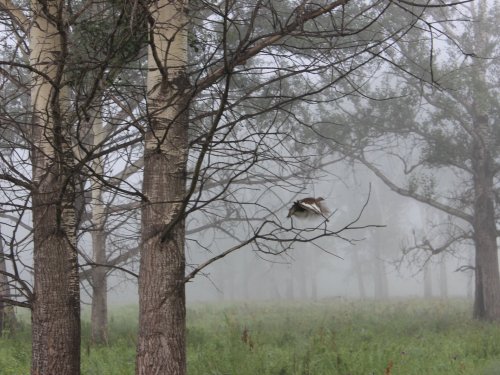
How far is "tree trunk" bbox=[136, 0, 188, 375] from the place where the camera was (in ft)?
11.2

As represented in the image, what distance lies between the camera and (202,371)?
6547 millimetres

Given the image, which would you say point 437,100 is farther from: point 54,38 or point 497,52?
point 54,38

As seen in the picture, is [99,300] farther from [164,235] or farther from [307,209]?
[307,209]

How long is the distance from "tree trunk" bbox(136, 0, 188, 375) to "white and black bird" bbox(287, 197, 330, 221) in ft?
2.15

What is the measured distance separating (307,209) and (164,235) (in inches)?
34.6

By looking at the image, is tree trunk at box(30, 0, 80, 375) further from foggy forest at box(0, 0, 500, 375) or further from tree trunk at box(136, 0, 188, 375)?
tree trunk at box(136, 0, 188, 375)

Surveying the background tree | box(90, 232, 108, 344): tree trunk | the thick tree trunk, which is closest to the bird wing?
box(90, 232, 108, 344): tree trunk

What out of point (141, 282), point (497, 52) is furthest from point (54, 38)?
point (497, 52)

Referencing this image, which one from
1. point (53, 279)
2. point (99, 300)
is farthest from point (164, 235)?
point (99, 300)

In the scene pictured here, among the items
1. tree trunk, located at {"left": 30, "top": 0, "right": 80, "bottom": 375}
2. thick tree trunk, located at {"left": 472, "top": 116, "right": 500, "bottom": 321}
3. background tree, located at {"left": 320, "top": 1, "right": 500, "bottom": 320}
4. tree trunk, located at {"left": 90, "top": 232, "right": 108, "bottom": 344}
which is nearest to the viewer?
tree trunk, located at {"left": 30, "top": 0, "right": 80, "bottom": 375}

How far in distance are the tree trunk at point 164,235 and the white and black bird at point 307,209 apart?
0.66 m

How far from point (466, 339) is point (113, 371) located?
7.20 meters

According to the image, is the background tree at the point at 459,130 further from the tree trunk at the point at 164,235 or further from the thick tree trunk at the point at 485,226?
the tree trunk at the point at 164,235

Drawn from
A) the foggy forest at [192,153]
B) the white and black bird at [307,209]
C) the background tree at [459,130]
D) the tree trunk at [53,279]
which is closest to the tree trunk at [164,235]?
the foggy forest at [192,153]
